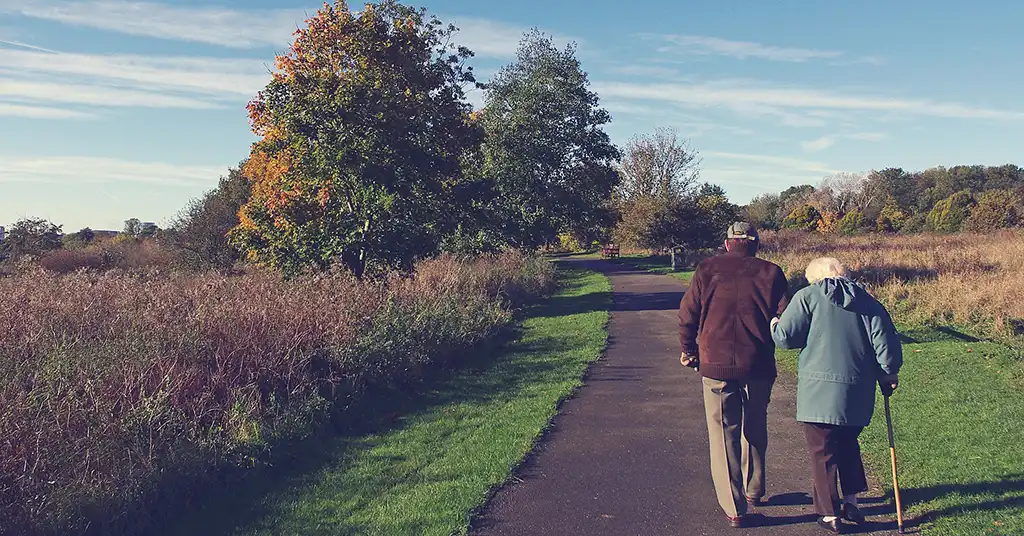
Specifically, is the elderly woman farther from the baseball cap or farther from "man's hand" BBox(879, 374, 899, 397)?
the baseball cap

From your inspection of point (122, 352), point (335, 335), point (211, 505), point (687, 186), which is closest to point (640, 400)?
point (335, 335)

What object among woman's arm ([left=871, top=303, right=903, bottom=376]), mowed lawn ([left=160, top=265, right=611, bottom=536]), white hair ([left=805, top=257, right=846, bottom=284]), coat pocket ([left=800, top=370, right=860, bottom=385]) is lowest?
mowed lawn ([left=160, top=265, right=611, bottom=536])

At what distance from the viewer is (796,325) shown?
476 cm

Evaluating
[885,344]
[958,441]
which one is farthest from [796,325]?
[958,441]

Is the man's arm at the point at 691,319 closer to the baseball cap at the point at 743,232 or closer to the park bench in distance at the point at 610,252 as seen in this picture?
the baseball cap at the point at 743,232

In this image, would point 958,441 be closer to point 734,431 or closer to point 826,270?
point 734,431

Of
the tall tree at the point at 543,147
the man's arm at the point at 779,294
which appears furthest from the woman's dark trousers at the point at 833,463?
the tall tree at the point at 543,147

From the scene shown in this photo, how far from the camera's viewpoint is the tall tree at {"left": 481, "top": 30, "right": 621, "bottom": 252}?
28.8 metres

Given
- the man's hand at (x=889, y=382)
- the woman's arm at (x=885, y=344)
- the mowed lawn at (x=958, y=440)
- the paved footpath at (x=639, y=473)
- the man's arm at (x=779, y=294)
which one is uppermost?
the man's arm at (x=779, y=294)

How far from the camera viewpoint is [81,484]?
207 inches

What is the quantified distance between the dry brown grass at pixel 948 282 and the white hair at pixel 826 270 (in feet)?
32.9

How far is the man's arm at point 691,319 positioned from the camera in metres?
5.21

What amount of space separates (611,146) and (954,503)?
26.9 meters

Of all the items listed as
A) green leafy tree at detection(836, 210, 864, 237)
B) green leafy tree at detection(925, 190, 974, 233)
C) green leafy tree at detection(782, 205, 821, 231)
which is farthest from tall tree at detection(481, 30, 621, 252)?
green leafy tree at detection(782, 205, 821, 231)
